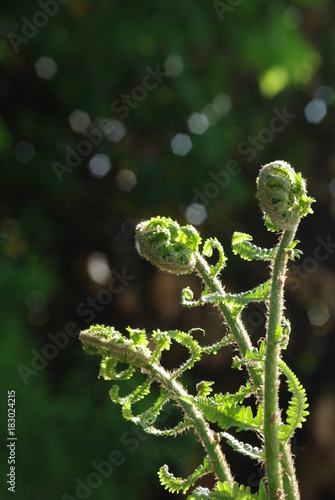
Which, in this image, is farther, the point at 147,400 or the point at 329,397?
the point at 329,397

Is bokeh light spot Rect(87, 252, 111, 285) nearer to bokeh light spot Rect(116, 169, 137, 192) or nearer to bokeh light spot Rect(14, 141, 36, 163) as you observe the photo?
bokeh light spot Rect(116, 169, 137, 192)

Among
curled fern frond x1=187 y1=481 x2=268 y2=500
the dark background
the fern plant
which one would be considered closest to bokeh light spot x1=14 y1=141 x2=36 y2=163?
the dark background

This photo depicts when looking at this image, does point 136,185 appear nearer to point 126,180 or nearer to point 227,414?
point 126,180

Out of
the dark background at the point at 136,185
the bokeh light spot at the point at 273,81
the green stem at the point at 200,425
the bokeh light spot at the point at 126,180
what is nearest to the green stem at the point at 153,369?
the green stem at the point at 200,425

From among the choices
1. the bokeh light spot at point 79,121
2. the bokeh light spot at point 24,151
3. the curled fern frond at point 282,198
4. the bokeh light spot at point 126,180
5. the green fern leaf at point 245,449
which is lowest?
the green fern leaf at point 245,449

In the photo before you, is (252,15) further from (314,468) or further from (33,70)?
(314,468)

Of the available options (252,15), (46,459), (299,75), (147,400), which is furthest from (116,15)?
(46,459)

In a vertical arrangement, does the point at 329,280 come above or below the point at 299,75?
below

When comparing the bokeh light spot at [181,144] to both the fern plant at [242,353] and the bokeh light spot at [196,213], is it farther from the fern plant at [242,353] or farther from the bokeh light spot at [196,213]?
the fern plant at [242,353]
